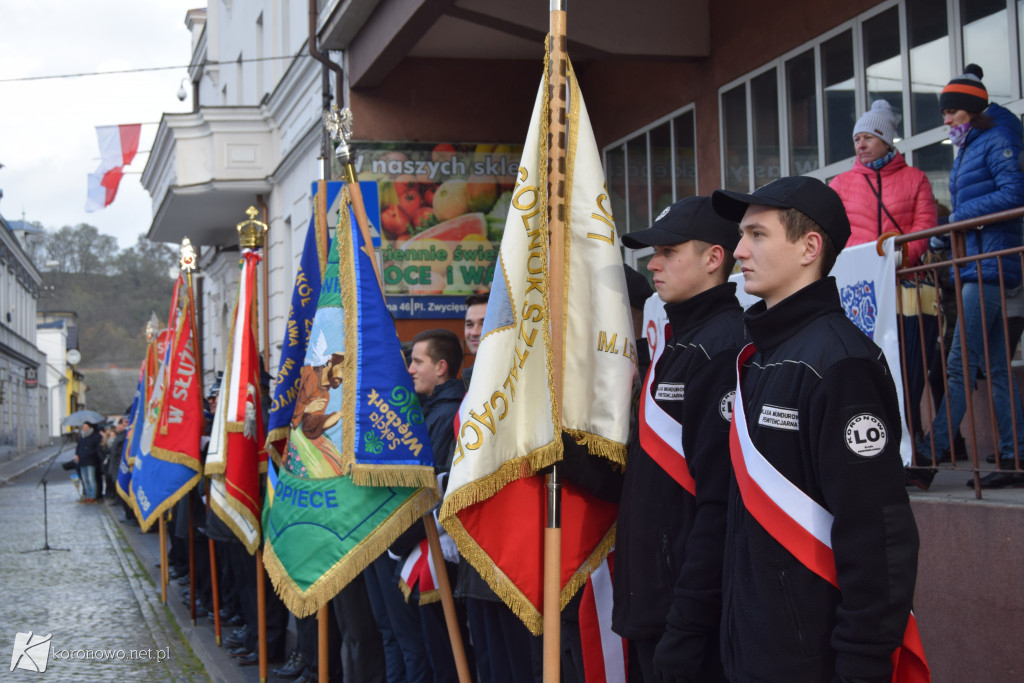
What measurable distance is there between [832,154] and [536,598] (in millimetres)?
5328

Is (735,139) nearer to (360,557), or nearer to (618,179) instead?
(618,179)

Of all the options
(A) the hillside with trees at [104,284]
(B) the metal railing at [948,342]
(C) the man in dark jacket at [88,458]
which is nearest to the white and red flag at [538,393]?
(B) the metal railing at [948,342]

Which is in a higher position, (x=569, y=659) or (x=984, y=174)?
(x=984, y=174)

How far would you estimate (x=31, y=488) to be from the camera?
29719 millimetres

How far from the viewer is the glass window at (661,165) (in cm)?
1041

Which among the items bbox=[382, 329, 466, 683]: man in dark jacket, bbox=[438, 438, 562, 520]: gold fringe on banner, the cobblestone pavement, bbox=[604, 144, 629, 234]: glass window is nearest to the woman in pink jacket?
bbox=[382, 329, 466, 683]: man in dark jacket

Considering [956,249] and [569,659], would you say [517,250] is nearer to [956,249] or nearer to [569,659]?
[569,659]

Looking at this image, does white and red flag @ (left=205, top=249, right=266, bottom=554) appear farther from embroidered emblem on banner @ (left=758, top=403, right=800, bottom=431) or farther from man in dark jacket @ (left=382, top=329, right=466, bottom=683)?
embroidered emblem on banner @ (left=758, top=403, right=800, bottom=431)

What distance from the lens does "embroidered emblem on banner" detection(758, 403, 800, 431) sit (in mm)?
2648

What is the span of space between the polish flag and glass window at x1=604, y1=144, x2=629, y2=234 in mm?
11441

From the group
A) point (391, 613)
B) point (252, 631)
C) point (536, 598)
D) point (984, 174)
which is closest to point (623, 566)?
point (536, 598)

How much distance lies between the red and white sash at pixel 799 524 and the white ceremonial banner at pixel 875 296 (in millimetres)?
2397

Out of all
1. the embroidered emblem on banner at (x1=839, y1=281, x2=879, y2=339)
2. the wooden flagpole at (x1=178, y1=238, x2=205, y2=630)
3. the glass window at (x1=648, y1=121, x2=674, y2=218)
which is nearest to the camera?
the embroidered emblem on banner at (x1=839, y1=281, x2=879, y2=339)

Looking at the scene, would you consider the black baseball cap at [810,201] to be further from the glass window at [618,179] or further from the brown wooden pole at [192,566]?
the glass window at [618,179]
